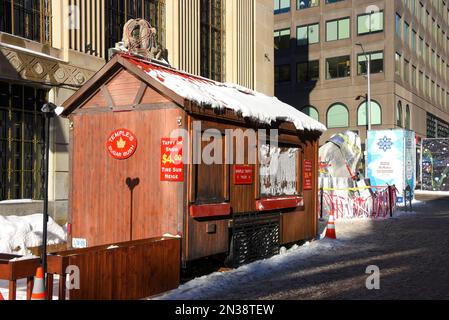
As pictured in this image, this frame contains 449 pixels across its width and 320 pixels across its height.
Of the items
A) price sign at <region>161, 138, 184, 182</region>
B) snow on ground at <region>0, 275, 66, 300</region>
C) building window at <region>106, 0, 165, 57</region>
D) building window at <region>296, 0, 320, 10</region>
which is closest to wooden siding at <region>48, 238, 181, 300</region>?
snow on ground at <region>0, 275, 66, 300</region>

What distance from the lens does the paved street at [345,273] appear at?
8289 millimetres

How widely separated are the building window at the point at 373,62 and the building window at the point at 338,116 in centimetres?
383

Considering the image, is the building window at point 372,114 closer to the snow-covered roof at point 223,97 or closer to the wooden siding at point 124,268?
the snow-covered roof at point 223,97

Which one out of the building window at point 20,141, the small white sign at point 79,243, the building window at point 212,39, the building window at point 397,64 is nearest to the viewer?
the small white sign at point 79,243

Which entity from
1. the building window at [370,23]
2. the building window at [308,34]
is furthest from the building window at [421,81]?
the building window at [308,34]

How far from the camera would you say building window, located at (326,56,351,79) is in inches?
2077

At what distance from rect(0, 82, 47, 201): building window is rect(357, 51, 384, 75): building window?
4166cm

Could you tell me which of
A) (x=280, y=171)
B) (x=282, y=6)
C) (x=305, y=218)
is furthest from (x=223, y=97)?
(x=282, y=6)

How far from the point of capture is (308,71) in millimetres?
55594

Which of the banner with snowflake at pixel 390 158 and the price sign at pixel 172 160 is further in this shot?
the banner with snowflake at pixel 390 158

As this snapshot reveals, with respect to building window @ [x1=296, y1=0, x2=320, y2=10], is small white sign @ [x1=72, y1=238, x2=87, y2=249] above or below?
below

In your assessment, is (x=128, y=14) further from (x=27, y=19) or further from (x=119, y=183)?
(x=119, y=183)

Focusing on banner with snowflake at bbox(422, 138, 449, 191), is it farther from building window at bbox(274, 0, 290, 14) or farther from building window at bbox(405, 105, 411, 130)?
building window at bbox(274, 0, 290, 14)

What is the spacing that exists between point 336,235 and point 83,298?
10154 mm
